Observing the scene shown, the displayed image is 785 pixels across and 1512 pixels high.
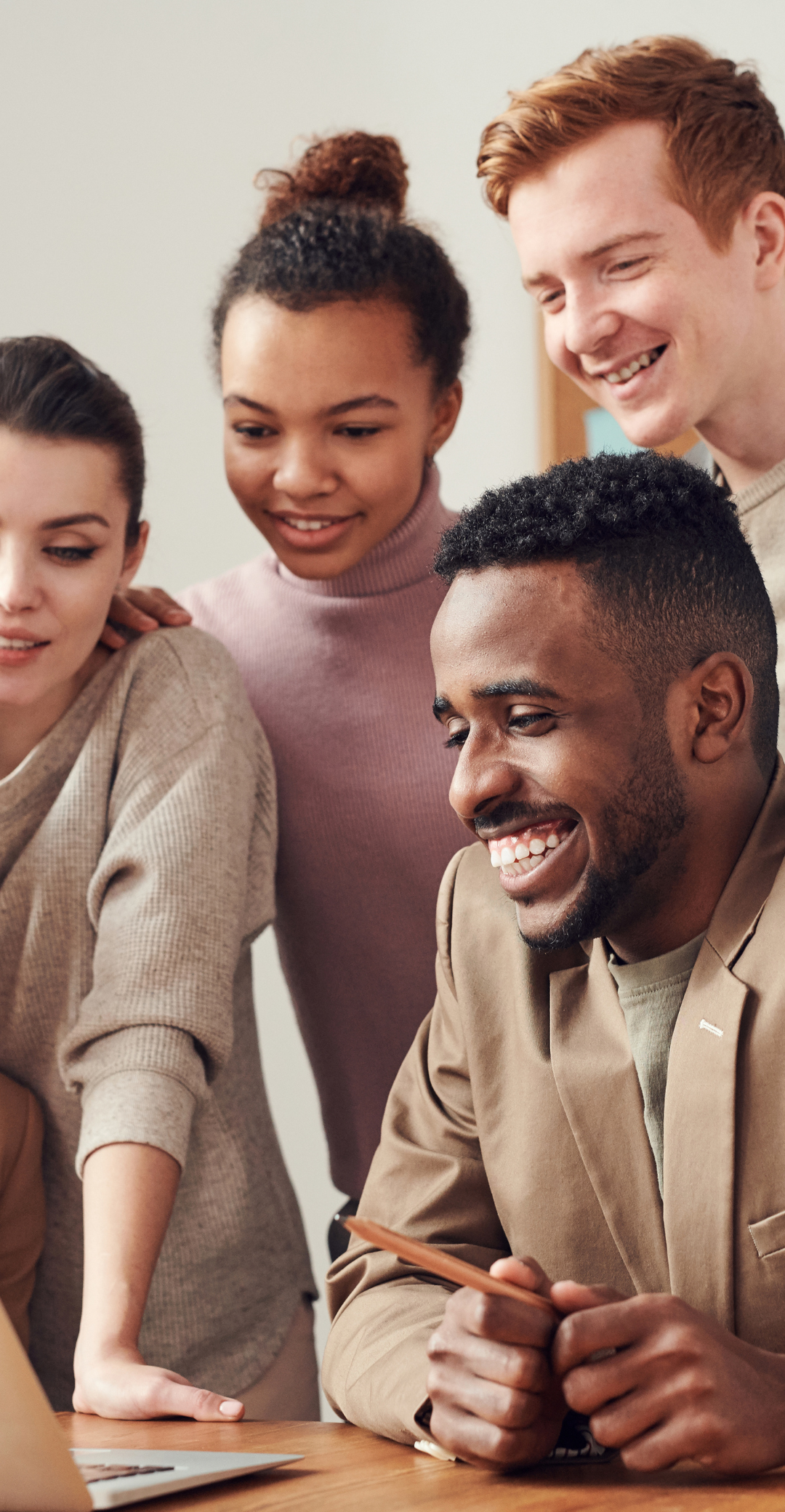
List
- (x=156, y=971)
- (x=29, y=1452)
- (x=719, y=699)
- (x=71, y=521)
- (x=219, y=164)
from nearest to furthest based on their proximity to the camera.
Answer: (x=29, y=1452), (x=719, y=699), (x=156, y=971), (x=71, y=521), (x=219, y=164)

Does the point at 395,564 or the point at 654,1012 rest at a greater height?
the point at 395,564

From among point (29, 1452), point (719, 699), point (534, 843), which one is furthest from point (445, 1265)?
point (719, 699)

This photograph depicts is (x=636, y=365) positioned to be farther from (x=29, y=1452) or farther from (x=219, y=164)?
(x=219, y=164)

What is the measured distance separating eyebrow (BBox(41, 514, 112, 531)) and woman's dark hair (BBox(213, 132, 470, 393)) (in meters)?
0.40

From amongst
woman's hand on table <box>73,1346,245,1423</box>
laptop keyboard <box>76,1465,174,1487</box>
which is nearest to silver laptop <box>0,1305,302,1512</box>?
laptop keyboard <box>76,1465,174,1487</box>

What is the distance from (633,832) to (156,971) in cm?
57

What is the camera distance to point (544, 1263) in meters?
1.12

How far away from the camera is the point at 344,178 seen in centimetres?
196

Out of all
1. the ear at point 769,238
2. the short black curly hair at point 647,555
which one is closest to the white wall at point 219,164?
the ear at point 769,238

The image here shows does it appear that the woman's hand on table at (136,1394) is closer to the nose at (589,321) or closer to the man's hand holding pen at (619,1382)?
the man's hand holding pen at (619,1382)

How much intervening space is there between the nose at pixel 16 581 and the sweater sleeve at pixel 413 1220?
1.80ft

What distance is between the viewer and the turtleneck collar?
6.35 ft

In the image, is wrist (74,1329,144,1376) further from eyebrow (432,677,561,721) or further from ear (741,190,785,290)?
ear (741,190,785,290)

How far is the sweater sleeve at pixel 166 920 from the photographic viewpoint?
142cm
